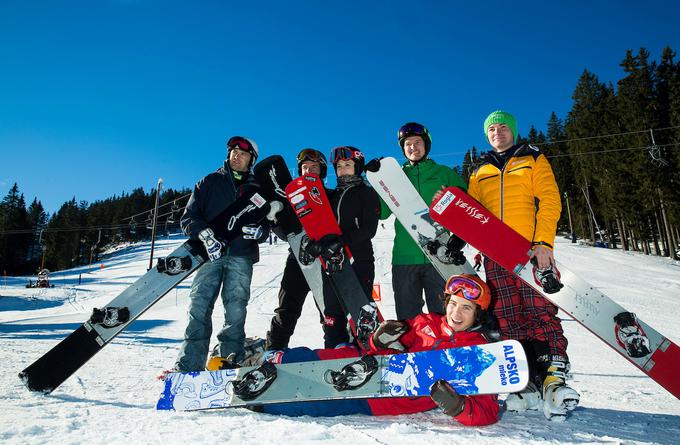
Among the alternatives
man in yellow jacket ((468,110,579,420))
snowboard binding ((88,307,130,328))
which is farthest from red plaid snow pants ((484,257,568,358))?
snowboard binding ((88,307,130,328))

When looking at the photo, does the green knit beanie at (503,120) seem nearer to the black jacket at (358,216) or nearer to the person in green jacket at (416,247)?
the person in green jacket at (416,247)

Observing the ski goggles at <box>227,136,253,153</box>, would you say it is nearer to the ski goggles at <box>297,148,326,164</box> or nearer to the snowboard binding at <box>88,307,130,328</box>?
the ski goggles at <box>297,148,326,164</box>

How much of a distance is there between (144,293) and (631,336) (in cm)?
416

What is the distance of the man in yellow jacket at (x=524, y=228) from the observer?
8.20 ft

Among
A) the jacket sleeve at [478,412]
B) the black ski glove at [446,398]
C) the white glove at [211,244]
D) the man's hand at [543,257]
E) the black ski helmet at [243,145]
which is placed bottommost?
the jacket sleeve at [478,412]

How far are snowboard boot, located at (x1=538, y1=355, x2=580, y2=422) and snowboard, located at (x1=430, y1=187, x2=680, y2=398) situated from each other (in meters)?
0.54

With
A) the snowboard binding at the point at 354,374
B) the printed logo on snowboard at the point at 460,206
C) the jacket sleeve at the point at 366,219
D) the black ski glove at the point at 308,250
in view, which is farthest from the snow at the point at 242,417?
the jacket sleeve at the point at 366,219

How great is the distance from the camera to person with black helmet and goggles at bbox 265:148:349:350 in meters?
3.43

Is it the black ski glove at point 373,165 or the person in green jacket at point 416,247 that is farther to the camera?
the black ski glove at point 373,165

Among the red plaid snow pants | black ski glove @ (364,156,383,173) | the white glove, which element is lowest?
the red plaid snow pants

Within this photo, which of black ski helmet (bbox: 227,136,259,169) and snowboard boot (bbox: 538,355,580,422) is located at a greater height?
black ski helmet (bbox: 227,136,259,169)

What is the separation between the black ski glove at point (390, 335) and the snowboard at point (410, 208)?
929mm

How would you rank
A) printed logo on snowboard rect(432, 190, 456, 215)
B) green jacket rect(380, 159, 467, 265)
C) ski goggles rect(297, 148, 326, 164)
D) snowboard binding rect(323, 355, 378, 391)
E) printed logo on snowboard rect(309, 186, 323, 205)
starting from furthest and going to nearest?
ski goggles rect(297, 148, 326, 164) → printed logo on snowboard rect(309, 186, 323, 205) → green jacket rect(380, 159, 467, 265) → printed logo on snowboard rect(432, 190, 456, 215) → snowboard binding rect(323, 355, 378, 391)

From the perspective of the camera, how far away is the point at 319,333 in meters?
7.43
